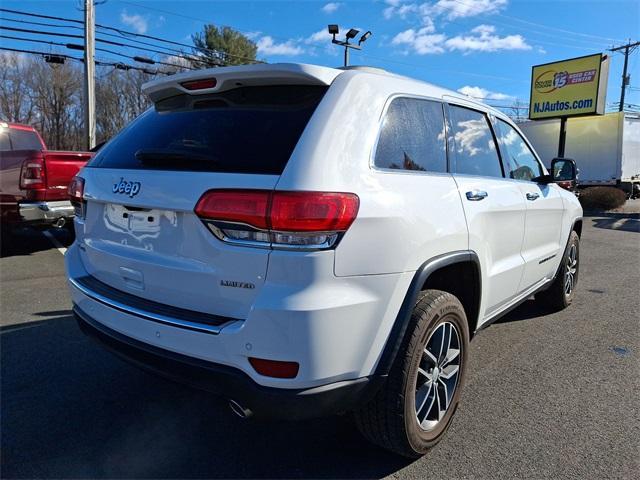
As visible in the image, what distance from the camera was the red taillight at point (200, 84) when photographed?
8.00ft

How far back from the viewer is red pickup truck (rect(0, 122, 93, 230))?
670cm

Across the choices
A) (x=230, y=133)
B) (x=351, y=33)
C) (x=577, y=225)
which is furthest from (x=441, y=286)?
(x=351, y=33)

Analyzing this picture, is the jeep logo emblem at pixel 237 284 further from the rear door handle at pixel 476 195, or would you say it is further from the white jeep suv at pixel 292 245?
the rear door handle at pixel 476 195

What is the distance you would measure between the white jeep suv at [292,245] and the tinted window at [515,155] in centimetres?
90

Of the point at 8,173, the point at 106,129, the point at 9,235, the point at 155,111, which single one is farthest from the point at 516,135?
the point at 106,129

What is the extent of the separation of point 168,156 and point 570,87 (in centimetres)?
2198

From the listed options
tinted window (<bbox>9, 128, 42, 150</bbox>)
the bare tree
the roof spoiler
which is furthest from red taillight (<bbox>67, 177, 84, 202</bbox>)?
the bare tree

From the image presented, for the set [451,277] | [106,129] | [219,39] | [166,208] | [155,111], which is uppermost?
[219,39]

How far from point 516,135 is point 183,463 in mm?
3488

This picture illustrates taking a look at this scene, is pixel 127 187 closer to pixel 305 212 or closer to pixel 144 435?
pixel 305 212

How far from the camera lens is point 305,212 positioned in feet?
6.28

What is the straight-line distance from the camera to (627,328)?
461 cm

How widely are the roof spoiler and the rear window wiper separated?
39 centimetres

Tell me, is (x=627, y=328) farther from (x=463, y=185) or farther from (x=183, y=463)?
(x=183, y=463)
